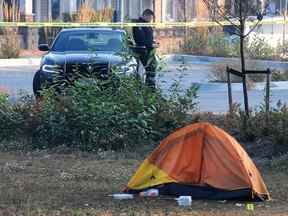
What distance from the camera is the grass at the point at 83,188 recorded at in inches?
294

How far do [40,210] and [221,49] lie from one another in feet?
77.0

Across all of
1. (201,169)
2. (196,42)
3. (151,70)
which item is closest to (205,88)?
(151,70)

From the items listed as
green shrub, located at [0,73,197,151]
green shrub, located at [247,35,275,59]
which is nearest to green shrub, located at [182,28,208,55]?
green shrub, located at [247,35,275,59]

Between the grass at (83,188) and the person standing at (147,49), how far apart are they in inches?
67.9

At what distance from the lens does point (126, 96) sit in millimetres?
11570

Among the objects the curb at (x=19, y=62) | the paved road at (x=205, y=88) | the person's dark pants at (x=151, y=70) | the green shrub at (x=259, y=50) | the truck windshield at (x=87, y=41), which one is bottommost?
the paved road at (x=205, y=88)

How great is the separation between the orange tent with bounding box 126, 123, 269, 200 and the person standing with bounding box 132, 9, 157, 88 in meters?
4.12

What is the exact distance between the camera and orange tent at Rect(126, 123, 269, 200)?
311 inches

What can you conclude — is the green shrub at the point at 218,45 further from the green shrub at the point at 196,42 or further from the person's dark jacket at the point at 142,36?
the person's dark jacket at the point at 142,36

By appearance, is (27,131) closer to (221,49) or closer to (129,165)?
(129,165)

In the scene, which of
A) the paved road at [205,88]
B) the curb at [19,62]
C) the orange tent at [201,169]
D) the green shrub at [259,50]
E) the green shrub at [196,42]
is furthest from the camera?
the green shrub at [196,42]

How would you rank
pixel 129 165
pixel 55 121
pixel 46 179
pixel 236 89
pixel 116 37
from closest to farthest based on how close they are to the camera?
pixel 46 179, pixel 129 165, pixel 55 121, pixel 116 37, pixel 236 89

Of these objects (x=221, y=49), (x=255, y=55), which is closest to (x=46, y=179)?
(x=255, y=55)

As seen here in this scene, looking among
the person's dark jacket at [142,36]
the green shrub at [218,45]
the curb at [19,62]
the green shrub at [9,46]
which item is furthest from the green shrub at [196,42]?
the person's dark jacket at [142,36]
